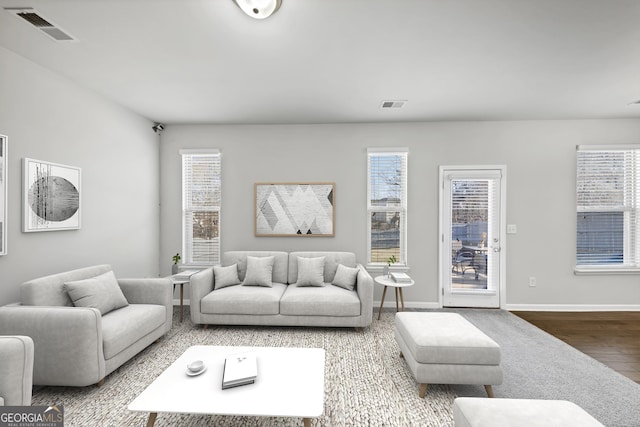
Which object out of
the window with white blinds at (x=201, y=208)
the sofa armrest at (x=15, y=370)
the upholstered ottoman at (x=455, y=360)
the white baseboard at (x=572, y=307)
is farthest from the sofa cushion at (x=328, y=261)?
the sofa armrest at (x=15, y=370)

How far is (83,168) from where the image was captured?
10.2 ft

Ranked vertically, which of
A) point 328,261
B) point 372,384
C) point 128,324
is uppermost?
point 328,261

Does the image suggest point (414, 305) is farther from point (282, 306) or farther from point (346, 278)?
point (282, 306)

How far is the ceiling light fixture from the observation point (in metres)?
1.76

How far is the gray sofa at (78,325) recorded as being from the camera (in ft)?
6.97

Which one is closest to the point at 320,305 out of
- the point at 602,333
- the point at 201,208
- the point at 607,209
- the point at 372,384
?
the point at 372,384

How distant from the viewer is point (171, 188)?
441 centimetres

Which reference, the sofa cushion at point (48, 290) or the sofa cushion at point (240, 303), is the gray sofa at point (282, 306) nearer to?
the sofa cushion at point (240, 303)

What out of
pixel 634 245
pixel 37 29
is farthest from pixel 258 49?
pixel 634 245

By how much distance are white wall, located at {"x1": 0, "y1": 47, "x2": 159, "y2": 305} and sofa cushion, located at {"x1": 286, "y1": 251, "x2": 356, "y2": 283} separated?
2093mm

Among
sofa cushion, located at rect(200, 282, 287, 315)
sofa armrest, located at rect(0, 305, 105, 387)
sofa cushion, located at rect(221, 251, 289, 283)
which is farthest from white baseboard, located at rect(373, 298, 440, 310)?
sofa armrest, located at rect(0, 305, 105, 387)

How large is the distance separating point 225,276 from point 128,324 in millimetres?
1301

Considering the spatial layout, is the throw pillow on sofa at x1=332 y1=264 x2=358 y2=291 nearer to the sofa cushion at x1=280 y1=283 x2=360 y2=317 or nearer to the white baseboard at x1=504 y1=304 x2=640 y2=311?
the sofa cushion at x1=280 y1=283 x2=360 y2=317

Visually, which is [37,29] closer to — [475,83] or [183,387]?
[183,387]
